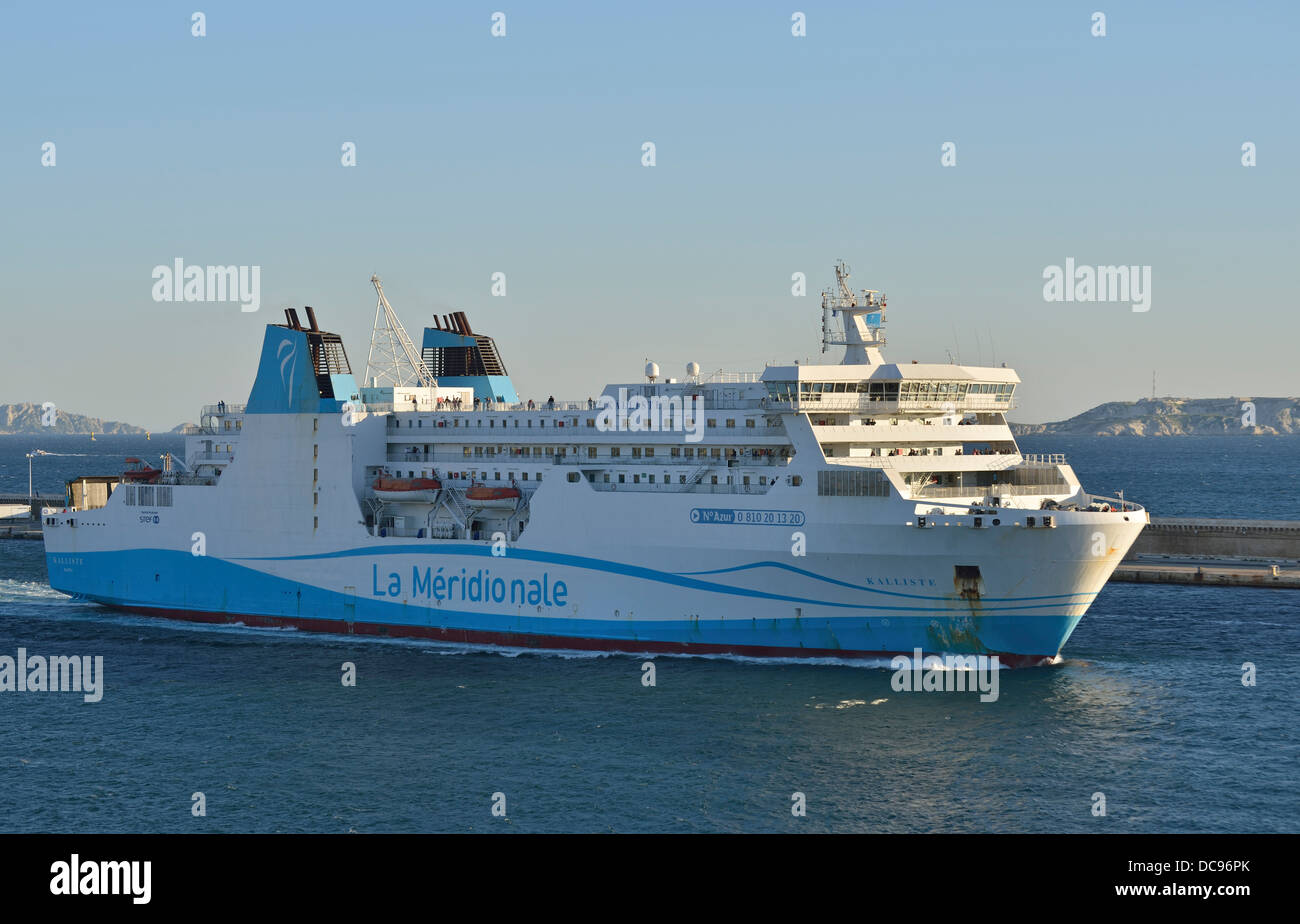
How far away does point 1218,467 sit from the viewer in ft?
574

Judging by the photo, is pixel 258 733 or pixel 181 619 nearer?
pixel 258 733

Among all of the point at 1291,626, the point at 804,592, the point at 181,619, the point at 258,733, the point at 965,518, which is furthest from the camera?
the point at 181,619

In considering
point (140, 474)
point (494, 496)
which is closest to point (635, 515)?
point (494, 496)

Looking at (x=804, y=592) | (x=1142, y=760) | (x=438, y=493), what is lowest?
(x=1142, y=760)

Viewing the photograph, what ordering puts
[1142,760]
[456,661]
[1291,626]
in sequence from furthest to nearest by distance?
[1291,626] < [456,661] < [1142,760]

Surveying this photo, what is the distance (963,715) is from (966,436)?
989 cm

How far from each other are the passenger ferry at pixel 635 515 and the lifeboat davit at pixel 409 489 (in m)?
0.08

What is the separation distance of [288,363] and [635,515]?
52.0ft

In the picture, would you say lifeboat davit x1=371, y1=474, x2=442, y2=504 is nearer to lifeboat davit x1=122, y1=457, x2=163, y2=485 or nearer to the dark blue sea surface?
the dark blue sea surface

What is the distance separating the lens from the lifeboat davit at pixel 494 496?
43.3 m

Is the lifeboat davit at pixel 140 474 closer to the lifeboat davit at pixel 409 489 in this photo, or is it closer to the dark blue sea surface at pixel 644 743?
the dark blue sea surface at pixel 644 743

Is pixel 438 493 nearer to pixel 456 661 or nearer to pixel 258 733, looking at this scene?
pixel 456 661

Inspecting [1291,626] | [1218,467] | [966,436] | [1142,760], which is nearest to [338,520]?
[966,436]

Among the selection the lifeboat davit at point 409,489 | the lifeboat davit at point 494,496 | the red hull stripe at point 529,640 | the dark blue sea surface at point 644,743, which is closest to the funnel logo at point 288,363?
the lifeboat davit at point 409,489
